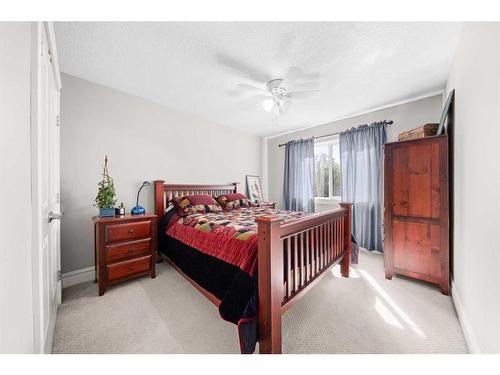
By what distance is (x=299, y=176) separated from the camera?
13.8ft

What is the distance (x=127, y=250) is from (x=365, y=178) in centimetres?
361

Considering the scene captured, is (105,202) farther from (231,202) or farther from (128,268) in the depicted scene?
(231,202)

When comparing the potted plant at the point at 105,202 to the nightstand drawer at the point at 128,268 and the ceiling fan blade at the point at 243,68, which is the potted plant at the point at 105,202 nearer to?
the nightstand drawer at the point at 128,268

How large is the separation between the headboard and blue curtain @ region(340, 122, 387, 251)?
2.33 metres

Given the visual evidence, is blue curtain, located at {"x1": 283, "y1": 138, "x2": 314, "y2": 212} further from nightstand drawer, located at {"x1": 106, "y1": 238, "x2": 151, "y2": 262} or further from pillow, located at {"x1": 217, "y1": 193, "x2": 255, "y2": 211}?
nightstand drawer, located at {"x1": 106, "y1": 238, "x2": 151, "y2": 262}

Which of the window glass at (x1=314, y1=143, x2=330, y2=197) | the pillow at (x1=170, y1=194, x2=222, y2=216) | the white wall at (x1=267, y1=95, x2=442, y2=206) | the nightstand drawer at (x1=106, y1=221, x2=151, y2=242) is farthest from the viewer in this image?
the window glass at (x1=314, y1=143, x2=330, y2=197)

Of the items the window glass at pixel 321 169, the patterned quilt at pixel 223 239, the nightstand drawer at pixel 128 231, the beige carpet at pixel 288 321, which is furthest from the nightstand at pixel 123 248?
the window glass at pixel 321 169

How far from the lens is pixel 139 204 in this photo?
A: 109 inches

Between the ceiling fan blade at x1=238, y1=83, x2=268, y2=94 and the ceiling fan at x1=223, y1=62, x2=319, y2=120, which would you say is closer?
the ceiling fan at x1=223, y1=62, x2=319, y2=120

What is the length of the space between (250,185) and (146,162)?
7.35 ft

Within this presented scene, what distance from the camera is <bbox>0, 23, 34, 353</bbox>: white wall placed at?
683mm

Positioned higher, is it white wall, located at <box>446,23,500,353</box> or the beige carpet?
white wall, located at <box>446,23,500,353</box>

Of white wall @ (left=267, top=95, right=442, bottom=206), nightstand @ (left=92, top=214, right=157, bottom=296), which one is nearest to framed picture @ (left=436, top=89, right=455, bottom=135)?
white wall @ (left=267, top=95, right=442, bottom=206)
